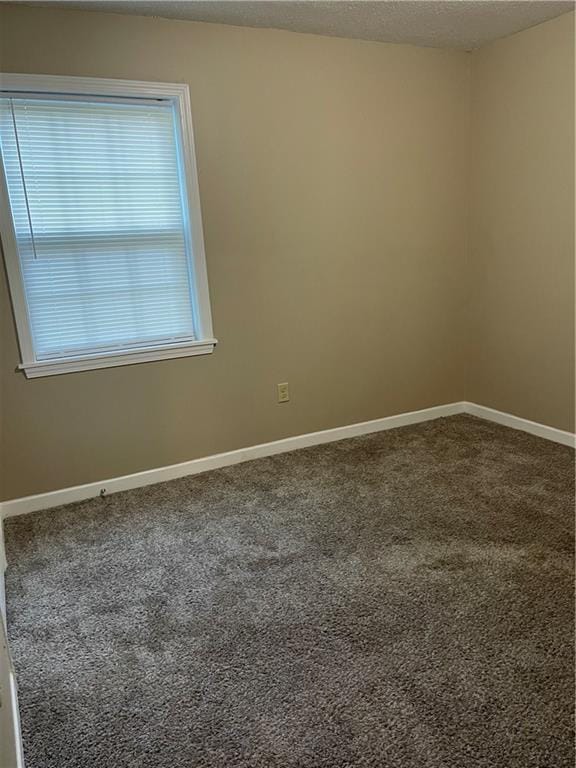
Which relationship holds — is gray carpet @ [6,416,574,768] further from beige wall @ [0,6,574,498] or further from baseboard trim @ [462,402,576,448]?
beige wall @ [0,6,574,498]

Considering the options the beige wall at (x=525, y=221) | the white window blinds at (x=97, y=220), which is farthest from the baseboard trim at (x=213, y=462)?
the white window blinds at (x=97, y=220)

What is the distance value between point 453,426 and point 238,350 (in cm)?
162

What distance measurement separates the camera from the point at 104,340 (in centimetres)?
288

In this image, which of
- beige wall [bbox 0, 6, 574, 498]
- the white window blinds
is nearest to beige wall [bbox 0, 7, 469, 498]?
beige wall [bbox 0, 6, 574, 498]

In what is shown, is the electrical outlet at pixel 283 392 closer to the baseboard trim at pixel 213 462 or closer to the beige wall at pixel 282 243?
the beige wall at pixel 282 243

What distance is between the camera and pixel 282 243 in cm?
318

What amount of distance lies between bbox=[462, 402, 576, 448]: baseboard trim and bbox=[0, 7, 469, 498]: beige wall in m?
0.36

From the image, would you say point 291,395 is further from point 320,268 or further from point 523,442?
point 523,442

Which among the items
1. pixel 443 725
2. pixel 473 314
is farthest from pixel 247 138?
pixel 443 725

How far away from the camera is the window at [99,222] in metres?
2.55

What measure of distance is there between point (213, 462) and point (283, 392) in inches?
24.1

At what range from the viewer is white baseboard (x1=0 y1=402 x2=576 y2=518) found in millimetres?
2836

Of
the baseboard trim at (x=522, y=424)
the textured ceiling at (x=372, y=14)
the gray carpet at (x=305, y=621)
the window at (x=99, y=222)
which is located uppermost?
the textured ceiling at (x=372, y=14)

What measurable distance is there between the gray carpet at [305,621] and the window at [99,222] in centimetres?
89
